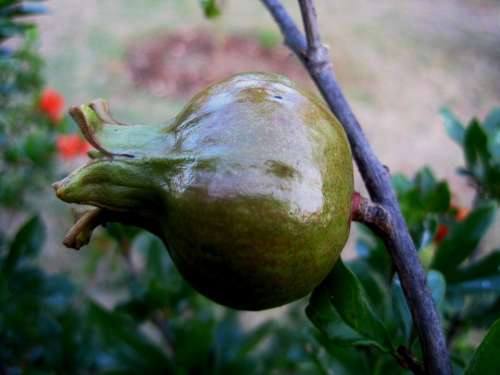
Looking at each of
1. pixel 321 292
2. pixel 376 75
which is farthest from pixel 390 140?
pixel 321 292

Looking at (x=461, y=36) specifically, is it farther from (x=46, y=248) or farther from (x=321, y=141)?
(x=321, y=141)

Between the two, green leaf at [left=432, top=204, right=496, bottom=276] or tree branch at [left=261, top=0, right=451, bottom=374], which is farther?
green leaf at [left=432, top=204, right=496, bottom=276]

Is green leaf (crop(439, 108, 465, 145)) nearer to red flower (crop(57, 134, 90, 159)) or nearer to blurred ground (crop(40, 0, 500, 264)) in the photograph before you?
red flower (crop(57, 134, 90, 159))

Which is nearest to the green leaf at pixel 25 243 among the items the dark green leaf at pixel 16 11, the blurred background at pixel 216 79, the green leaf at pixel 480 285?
the blurred background at pixel 216 79

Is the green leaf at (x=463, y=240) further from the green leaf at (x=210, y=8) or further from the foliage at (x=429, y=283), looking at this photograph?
the green leaf at (x=210, y=8)

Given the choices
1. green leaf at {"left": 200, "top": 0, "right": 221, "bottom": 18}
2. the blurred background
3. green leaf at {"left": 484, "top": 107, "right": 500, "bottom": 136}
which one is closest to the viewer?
green leaf at {"left": 200, "top": 0, "right": 221, "bottom": 18}

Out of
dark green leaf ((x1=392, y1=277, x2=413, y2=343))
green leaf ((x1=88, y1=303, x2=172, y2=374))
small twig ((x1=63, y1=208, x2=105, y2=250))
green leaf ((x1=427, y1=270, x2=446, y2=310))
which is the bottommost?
green leaf ((x1=88, y1=303, x2=172, y2=374))

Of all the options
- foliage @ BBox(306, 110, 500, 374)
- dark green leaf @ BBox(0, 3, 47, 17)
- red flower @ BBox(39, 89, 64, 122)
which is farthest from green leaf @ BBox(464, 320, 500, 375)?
red flower @ BBox(39, 89, 64, 122)
